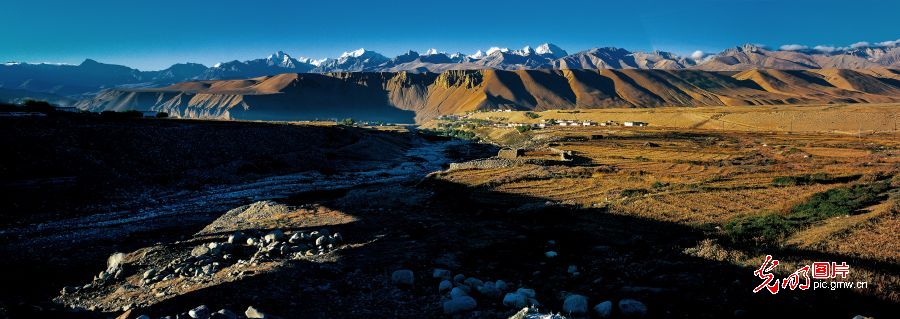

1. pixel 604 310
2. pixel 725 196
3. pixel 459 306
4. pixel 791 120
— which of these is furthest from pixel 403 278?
pixel 791 120

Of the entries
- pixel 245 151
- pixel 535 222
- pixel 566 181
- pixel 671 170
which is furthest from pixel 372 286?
pixel 245 151

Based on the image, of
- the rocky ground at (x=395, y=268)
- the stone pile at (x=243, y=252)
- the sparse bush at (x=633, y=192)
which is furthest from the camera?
the sparse bush at (x=633, y=192)

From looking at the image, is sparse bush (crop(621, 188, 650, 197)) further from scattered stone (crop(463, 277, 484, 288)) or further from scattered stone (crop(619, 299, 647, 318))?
scattered stone (crop(619, 299, 647, 318))

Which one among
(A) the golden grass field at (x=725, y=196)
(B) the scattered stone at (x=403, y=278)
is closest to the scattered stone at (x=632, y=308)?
(A) the golden grass field at (x=725, y=196)

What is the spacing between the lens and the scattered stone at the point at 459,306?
13469 millimetres

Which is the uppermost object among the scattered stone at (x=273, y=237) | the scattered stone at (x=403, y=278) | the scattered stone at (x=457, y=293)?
the scattered stone at (x=457, y=293)

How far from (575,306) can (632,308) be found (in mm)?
1442

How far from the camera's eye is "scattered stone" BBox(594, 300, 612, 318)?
40.9 ft

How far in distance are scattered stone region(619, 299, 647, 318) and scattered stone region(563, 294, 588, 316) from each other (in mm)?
938

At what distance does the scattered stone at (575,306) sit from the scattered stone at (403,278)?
210 inches

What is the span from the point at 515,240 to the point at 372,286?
8327 millimetres

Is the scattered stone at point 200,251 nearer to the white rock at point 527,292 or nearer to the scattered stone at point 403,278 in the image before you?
the scattered stone at point 403,278

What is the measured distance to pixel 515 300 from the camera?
13.6m

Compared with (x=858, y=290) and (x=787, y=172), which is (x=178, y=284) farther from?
(x=787, y=172)
